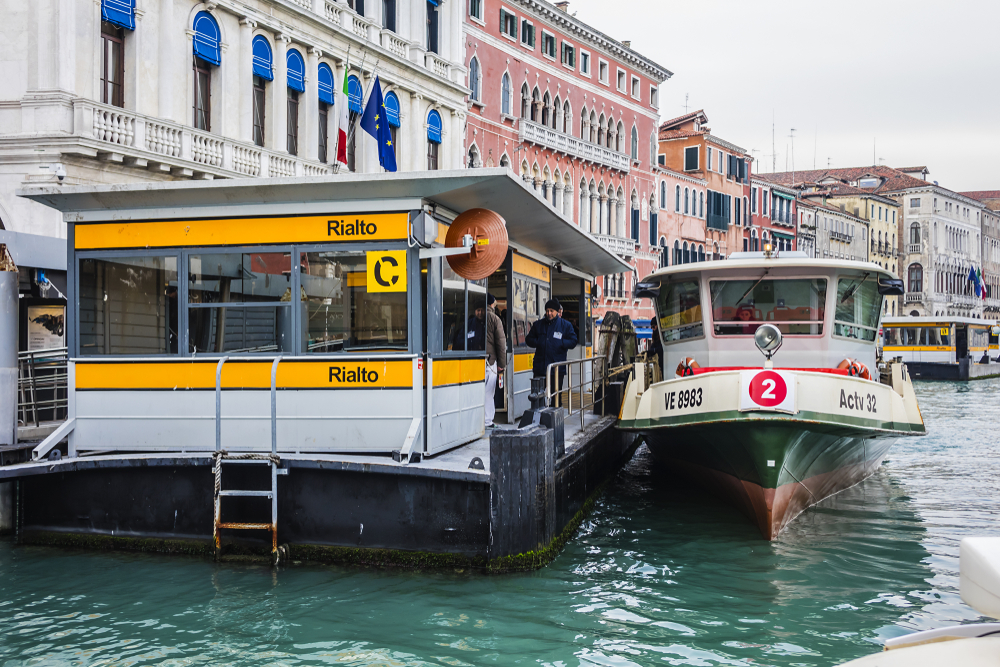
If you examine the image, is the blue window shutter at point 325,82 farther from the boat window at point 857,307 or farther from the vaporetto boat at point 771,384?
the boat window at point 857,307

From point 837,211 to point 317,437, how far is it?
2935 inches

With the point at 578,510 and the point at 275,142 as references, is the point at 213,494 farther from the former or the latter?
the point at 275,142

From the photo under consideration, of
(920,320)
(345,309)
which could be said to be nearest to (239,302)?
(345,309)

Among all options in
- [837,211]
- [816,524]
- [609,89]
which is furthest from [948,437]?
[837,211]

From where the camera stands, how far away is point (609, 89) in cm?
4738

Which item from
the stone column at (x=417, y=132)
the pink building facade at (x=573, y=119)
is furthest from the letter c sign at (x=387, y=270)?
the pink building facade at (x=573, y=119)

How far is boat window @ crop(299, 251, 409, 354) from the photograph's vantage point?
8.80 meters

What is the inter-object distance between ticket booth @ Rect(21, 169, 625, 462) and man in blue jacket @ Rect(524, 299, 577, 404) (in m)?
3.39

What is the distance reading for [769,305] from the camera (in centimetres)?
1174

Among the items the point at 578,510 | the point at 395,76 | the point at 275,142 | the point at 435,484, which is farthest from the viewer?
the point at 395,76

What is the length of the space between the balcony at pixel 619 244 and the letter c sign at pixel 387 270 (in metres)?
37.4

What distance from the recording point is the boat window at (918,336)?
144 ft

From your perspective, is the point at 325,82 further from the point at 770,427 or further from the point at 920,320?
the point at 920,320

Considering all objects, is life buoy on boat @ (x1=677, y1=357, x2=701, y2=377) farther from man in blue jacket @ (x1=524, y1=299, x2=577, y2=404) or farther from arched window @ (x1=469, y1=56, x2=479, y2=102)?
arched window @ (x1=469, y1=56, x2=479, y2=102)
